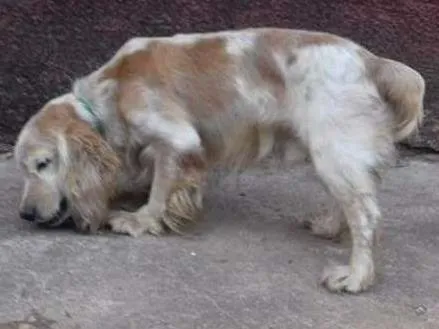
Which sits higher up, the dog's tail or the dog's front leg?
the dog's tail

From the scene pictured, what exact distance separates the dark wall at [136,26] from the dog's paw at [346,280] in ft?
6.59

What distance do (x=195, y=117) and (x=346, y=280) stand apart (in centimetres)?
108

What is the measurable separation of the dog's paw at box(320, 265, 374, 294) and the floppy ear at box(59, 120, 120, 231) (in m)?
1.15

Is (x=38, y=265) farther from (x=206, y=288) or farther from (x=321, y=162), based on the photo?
(x=321, y=162)

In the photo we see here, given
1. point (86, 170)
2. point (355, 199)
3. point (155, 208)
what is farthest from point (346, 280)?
point (86, 170)

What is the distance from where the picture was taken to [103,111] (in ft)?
19.6

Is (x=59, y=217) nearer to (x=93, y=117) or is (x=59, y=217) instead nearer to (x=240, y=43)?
(x=93, y=117)

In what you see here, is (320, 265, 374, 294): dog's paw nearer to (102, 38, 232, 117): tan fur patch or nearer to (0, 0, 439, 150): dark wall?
(102, 38, 232, 117): tan fur patch

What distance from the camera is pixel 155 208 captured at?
597 cm

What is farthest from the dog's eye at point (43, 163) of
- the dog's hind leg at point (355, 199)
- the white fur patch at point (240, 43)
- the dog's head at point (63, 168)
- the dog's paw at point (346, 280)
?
the dog's paw at point (346, 280)

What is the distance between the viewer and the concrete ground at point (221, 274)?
5059 millimetres

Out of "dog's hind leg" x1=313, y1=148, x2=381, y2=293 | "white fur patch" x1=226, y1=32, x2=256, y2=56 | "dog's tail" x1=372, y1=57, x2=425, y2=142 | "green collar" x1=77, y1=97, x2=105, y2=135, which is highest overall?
"white fur patch" x1=226, y1=32, x2=256, y2=56

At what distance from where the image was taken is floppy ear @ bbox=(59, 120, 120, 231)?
5.88 metres

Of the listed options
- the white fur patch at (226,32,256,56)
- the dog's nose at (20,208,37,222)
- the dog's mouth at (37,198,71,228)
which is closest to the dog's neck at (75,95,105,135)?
the dog's mouth at (37,198,71,228)
